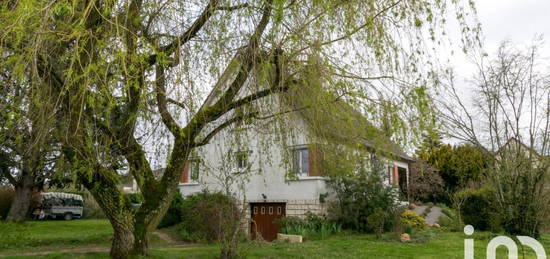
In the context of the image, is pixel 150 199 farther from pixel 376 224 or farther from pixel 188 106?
pixel 376 224

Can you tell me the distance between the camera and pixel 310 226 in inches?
550

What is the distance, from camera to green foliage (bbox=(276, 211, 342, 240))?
13.5 m

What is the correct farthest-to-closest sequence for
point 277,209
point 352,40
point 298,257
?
point 277,209, point 298,257, point 352,40

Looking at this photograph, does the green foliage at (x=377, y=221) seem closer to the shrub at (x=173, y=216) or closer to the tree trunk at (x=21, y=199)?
the shrub at (x=173, y=216)

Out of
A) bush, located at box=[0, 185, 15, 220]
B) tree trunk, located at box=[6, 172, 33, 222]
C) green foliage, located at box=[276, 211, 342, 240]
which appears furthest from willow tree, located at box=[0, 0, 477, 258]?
bush, located at box=[0, 185, 15, 220]

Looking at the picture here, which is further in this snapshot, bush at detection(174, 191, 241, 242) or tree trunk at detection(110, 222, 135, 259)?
bush at detection(174, 191, 241, 242)

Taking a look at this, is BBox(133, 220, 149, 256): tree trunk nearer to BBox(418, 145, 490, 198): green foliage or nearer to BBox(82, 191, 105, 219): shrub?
BBox(418, 145, 490, 198): green foliage

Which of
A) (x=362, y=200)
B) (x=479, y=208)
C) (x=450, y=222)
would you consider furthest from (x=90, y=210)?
(x=479, y=208)

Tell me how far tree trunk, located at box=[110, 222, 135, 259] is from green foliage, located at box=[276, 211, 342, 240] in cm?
634

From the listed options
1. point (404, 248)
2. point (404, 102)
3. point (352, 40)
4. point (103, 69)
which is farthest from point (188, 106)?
point (404, 248)

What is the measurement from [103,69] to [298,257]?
20.5 ft

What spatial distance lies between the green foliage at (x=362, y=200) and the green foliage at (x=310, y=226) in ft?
1.75

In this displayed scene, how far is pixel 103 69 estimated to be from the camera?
5.32 m

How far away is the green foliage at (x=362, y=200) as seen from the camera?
46.9 feet
